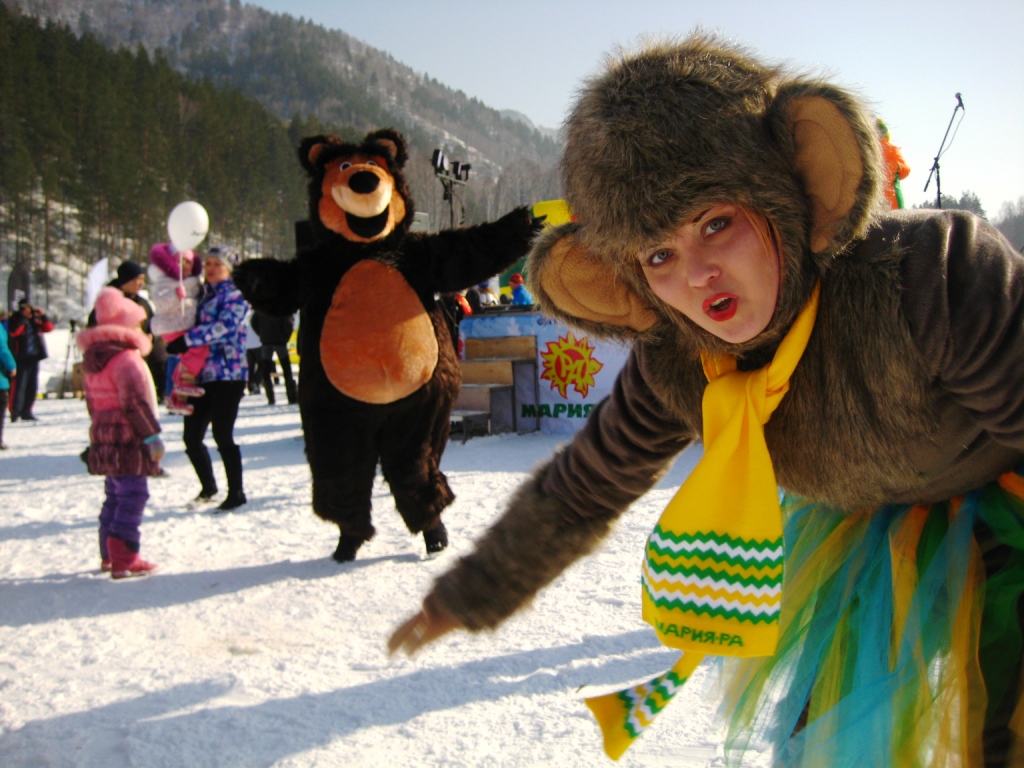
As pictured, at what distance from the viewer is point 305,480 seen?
5879 mm

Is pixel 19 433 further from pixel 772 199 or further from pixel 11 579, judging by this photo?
pixel 772 199

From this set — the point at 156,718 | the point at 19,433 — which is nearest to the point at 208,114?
the point at 19,433

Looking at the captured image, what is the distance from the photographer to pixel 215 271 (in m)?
4.80

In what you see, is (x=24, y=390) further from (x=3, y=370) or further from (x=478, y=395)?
(x=478, y=395)

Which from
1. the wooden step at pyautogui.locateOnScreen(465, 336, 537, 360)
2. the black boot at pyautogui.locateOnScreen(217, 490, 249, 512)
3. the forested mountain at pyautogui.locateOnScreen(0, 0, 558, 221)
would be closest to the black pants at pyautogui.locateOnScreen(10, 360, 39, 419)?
the wooden step at pyautogui.locateOnScreen(465, 336, 537, 360)

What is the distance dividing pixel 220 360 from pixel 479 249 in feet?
6.91

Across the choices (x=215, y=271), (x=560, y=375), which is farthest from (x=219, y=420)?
(x=560, y=375)

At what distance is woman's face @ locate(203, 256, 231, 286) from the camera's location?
479 centimetres

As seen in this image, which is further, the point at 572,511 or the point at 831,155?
the point at 572,511

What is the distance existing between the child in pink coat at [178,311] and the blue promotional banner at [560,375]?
360cm

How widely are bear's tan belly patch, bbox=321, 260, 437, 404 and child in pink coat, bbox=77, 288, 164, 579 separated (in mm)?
1008

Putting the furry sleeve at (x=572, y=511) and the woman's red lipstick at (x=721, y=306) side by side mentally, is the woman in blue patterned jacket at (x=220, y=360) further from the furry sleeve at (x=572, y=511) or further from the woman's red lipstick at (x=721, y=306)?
the woman's red lipstick at (x=721, y=306)

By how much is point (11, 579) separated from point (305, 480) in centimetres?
240

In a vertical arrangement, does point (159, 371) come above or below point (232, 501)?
above
